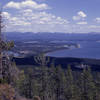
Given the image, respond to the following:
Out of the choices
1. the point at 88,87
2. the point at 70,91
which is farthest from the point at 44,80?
the point at 88,87

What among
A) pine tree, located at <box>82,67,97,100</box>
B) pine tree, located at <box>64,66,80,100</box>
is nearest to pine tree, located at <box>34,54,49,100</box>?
pine tree, located at <box>64,66,80,100</box>

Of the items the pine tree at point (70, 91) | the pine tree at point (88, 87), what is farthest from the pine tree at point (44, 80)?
the pine tree at point (88, 87)

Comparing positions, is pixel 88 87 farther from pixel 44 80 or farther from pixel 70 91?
pixel 44 80

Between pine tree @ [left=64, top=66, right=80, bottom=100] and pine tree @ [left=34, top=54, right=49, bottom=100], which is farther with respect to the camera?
pine tree @ [left=64, top=66, right=80, bottom=100]

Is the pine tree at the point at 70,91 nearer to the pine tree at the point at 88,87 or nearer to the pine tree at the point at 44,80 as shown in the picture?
the pine tree at the point at 88,87

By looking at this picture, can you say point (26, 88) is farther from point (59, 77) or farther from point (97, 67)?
point (97, 67)

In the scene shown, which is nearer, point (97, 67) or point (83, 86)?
point (83, 86)

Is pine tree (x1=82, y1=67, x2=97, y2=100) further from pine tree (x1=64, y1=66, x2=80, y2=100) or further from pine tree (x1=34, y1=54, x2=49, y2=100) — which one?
pine tree (x1=34, y1=54, x2=49, y2=100)

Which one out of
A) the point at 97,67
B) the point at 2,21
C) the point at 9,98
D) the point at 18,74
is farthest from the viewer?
the point at 97,67

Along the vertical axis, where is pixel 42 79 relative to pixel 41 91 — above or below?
above

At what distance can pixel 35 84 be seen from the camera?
3253 centimetres

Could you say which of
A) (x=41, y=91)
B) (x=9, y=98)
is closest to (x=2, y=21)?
(x=9, y=98)

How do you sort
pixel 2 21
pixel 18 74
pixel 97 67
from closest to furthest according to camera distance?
pixel 2 21 < pixel 18 74 < pixel 97 67

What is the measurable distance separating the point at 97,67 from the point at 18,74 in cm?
6537
